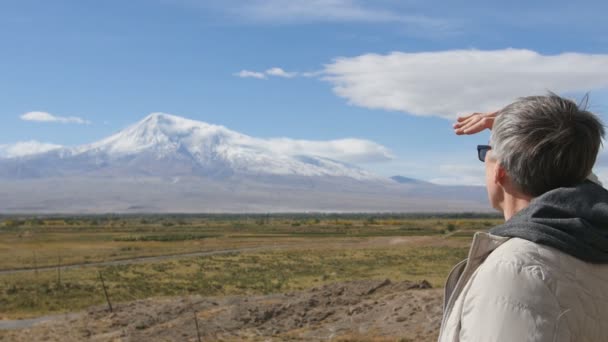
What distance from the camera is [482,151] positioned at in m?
2.52

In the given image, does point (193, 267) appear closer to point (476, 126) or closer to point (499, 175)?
point (476, 126)

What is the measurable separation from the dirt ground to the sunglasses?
538 inches

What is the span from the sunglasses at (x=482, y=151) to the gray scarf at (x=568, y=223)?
12.6 inches

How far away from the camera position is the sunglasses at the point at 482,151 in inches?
97.7

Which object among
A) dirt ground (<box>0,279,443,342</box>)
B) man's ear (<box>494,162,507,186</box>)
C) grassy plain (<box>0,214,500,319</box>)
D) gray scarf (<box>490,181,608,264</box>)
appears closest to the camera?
gray scarf (<box>490,181,608,264</box>)

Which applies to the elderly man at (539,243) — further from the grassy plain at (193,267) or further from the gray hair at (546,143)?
the grassy plain at (193,267)

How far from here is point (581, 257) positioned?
215 centimetres

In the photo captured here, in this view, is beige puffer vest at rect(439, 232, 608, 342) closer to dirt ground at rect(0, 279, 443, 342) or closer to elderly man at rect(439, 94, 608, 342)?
elderly man at rect(439, 94, 608, 342)

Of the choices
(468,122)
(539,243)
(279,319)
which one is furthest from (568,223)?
(279,319)

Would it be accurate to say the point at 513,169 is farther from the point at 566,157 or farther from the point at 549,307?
the point at 549,307

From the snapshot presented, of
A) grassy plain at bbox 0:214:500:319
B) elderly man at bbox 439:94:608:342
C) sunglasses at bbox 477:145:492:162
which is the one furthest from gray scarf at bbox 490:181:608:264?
grassy plain at bbox 0:214:500:319

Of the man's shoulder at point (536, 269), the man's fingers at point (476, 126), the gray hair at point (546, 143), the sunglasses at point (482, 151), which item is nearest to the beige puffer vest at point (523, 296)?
the man's shoulder at point (536, 269)

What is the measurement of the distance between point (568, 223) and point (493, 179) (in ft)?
1.18

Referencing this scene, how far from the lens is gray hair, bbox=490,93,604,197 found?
7.35 ft
